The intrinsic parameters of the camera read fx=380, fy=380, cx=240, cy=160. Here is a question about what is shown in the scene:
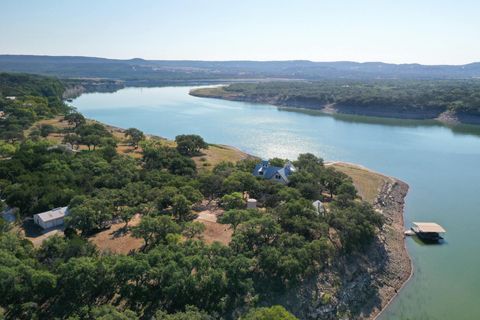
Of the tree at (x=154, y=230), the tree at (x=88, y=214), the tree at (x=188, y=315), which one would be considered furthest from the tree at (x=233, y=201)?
the tree at (x=188, y=315)

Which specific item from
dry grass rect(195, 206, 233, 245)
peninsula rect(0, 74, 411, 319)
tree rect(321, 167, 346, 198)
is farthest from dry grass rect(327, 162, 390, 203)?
dry grass rect(195, 206, 233, 245)

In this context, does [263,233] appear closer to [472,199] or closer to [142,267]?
[142,267]

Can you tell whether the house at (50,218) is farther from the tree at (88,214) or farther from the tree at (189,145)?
the tree at (189,145)

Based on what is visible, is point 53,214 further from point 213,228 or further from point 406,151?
point 406,151

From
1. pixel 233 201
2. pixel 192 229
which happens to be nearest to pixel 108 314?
pixel 192 229

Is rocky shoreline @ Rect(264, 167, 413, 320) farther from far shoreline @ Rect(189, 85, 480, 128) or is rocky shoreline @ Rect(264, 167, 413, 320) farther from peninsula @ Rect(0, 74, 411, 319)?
far shoreline @ Rect(189, 85, 480, 128)

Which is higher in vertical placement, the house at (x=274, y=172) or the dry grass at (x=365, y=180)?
the house at (x=274, y=172)
